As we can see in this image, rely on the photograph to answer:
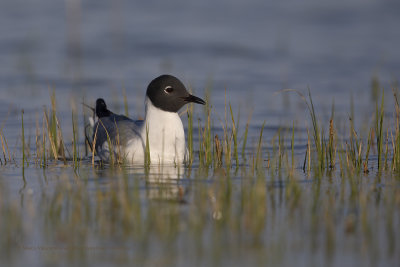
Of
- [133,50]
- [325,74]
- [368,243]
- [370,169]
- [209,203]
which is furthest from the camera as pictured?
[133,50]

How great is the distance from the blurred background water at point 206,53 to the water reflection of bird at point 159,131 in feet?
4.46

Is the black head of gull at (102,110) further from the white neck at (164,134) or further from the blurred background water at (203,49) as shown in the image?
the blurred background water at (203,49)

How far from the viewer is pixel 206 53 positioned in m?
18.7

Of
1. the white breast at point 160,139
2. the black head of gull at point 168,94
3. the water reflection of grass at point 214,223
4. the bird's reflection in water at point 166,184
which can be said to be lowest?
the water reflection of grass at point 214,223

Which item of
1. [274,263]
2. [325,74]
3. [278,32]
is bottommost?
[274,263]

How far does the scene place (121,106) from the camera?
13.9m

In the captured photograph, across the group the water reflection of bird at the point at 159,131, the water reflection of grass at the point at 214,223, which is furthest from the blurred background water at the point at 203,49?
the water reflection of grass at the point at 214,223

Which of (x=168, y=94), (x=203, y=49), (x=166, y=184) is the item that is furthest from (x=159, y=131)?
(x=203, y=49)

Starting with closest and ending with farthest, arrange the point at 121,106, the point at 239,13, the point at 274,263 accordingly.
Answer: the point at 274,263 < the point at 121,106 < the point at 239,13

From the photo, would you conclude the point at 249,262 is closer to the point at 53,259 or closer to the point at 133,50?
the point at 53,259

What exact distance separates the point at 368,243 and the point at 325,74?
36.7 feet

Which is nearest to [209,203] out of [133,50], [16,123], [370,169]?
[370,169]

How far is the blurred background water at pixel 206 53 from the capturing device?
1375cm

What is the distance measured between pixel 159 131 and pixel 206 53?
9.51 metres
